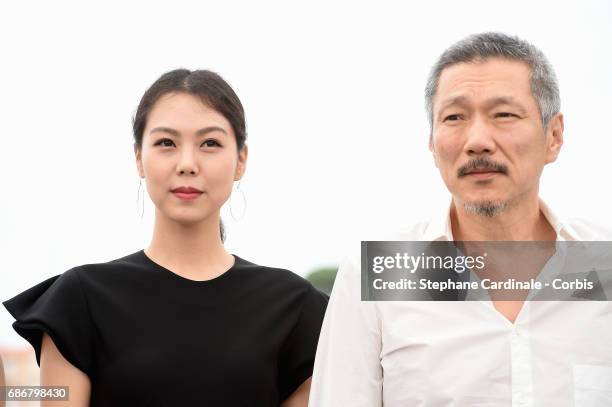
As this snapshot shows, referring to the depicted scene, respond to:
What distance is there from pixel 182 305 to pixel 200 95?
834 millimetres

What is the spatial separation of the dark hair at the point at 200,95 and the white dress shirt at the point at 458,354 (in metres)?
0.83

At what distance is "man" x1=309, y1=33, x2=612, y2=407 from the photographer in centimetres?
269

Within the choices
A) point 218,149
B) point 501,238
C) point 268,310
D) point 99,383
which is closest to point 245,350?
point 268,310

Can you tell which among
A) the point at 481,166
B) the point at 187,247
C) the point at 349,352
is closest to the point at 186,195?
the point at 187,247

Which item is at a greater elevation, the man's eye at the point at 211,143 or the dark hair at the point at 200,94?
the dark hair at the point at 200,94

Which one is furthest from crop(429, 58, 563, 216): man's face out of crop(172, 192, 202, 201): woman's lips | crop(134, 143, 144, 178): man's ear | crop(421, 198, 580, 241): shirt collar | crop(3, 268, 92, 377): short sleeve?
crop(3, 268, 92, 377): short sleeve

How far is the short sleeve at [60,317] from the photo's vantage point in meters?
2.98

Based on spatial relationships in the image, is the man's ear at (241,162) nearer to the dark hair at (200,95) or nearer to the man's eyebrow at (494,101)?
the dark hair at (200,95)

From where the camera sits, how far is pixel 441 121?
116 inches

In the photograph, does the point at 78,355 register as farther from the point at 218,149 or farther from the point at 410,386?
the point at 410,386

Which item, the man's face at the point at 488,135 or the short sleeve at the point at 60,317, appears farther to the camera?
the short sleeve at the point at 60,317

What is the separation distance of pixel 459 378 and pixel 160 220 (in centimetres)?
132

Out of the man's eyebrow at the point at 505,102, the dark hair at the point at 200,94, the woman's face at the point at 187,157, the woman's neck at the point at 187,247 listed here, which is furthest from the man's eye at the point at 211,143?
the man's eyebrow at the point at 505,102

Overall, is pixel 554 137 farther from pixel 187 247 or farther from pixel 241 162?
pixel 187 247
